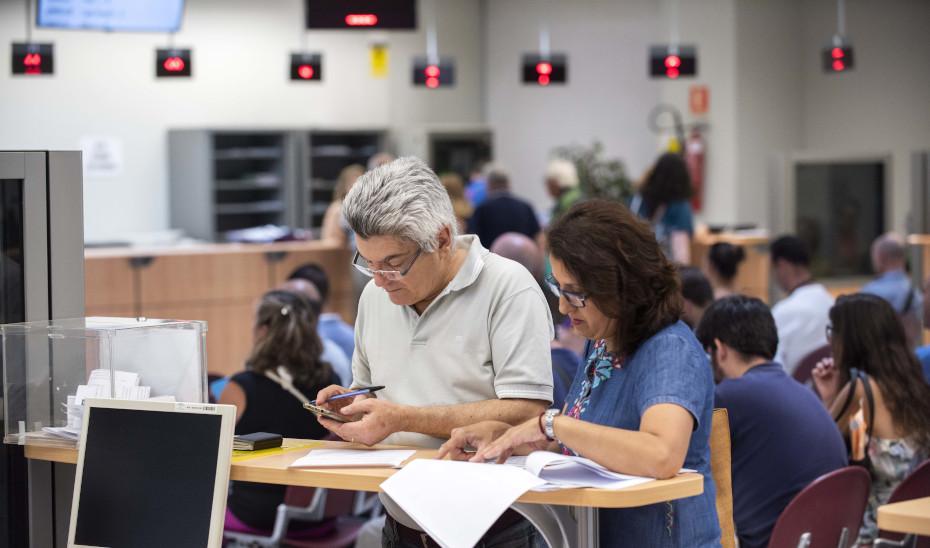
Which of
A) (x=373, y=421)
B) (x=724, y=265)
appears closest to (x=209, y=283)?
(x=724, y=265)

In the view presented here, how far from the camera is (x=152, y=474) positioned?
8.00 feet

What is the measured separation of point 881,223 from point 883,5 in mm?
2028

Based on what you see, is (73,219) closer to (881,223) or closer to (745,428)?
(745,428)

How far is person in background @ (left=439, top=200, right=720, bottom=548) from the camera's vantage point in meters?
2.18

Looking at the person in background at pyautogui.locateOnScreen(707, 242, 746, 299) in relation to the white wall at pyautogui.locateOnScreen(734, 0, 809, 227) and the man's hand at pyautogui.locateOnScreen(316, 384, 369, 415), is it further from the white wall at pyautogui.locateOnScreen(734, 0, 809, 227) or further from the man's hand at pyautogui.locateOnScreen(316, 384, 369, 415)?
the white wall at pyautogui.locateOnScreen(734, 0, 809, 227)

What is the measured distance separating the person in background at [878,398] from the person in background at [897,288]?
247 cm

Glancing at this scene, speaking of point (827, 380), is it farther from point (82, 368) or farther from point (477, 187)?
point (477, 187)

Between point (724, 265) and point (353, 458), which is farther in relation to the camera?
point (724, 265)

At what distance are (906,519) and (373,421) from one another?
1.03 meters

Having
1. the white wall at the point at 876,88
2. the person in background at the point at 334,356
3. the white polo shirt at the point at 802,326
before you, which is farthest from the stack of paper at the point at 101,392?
the white wall at the point at 876,88

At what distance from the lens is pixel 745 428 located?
3549 mm

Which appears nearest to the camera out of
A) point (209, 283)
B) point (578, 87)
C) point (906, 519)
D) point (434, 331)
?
point (906, 519)

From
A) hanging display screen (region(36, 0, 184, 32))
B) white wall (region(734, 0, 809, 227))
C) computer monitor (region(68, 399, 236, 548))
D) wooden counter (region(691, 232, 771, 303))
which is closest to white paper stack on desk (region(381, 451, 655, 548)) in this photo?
computer monitor (region(68, 399, 236, 548))

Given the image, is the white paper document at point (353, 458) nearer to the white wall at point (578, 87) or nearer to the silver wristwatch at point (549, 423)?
the silver wristwatch at point (549, 423)
